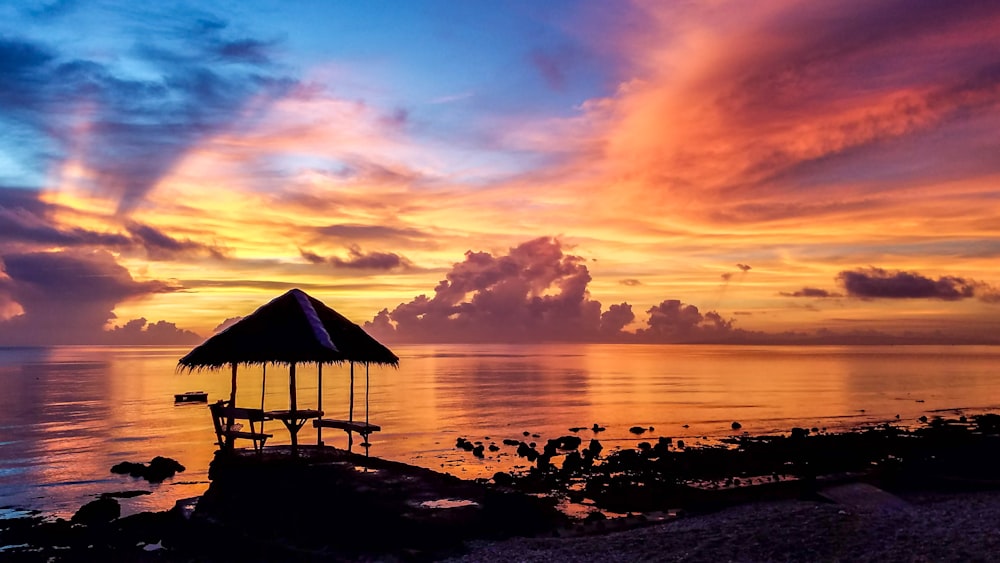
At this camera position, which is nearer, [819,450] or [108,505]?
[108,505]

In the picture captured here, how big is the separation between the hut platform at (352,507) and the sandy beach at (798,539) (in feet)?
2.85

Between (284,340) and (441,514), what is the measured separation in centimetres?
608

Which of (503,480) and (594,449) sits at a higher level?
(503,480)

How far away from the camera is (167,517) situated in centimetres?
2145

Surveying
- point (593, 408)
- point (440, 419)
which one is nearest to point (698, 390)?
point (593, 408)

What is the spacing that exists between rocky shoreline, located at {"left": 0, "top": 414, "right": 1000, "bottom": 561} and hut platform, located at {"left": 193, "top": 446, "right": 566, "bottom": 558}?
0.03 m

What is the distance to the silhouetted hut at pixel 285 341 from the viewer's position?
1747 cm

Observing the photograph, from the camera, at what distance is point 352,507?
1492 centimetres

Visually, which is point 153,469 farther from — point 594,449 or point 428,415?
point 428,415

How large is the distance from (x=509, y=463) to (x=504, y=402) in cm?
3328

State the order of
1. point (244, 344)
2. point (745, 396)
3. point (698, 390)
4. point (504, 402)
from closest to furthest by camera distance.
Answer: point (244, 344) < point (504, 402) < point (745, 396) < point (698, 390)

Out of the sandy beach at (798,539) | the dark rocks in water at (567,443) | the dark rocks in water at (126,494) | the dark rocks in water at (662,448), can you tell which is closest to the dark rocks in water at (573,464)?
the dark rocks in water at (662,448)

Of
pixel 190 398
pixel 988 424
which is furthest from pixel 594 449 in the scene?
pixel 190 398

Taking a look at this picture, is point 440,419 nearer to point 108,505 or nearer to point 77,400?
point 108,505
